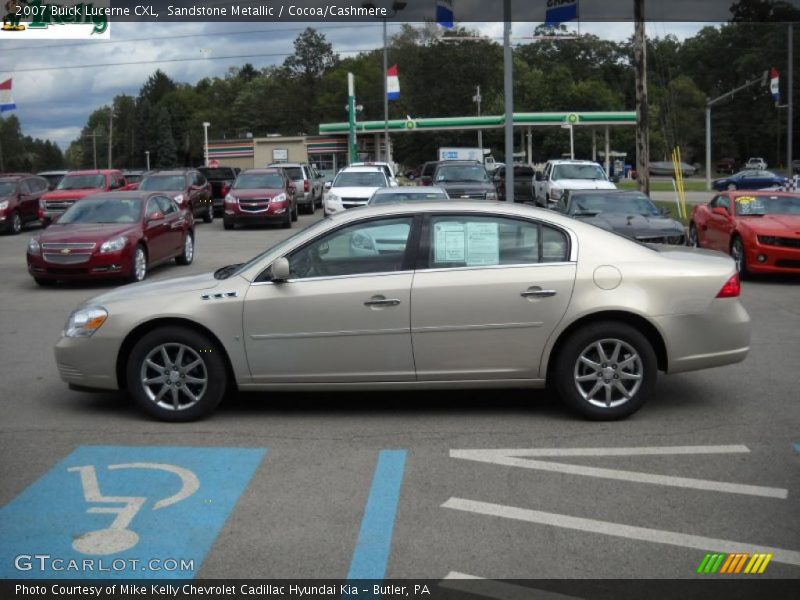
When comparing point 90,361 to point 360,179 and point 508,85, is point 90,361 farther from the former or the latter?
point 360,179

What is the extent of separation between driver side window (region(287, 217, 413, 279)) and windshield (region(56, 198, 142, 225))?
1043 centimetres

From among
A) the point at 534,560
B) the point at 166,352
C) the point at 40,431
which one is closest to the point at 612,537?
the point at 534,560

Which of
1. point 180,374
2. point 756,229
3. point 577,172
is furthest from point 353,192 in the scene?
point 180,374

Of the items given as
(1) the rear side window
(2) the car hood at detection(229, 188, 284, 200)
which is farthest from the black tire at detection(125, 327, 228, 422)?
(2) the car hood at detection(229, 188, 284, 200)

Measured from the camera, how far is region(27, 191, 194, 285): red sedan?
15.6m

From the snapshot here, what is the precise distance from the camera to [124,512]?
530cm

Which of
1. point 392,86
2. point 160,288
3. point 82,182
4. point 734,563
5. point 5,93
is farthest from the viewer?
point 392,86

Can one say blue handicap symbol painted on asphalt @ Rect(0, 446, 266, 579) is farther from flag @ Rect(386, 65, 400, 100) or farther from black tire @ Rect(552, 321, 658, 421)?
flag @ Rect(386, 65, 400, 100)

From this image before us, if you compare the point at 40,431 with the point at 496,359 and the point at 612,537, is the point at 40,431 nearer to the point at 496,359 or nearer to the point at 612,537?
the point at 496,359

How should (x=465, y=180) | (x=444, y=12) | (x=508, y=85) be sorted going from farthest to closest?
(x=465, y=180)
(x=508, y=85)
(x=444, y=12)

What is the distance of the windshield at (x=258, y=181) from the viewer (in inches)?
1161

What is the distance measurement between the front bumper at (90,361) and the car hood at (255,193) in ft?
70.2

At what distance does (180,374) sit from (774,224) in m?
11.5

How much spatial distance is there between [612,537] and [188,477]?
259 cm
